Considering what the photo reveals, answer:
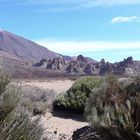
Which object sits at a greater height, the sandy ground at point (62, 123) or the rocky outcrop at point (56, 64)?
the rocky outcrop at point (56, 64)

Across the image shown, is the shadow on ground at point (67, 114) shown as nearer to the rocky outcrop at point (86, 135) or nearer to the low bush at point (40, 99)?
the low bush at point (40, 99)

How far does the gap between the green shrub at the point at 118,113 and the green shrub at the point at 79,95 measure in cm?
551

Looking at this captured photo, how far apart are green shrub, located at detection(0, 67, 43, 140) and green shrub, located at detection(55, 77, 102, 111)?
41.9 ft

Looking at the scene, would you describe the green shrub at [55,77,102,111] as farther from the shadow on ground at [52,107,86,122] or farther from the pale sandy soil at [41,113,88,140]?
the pale sandy soil at [41,113,88,140]

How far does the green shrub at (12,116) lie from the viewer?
6.40m

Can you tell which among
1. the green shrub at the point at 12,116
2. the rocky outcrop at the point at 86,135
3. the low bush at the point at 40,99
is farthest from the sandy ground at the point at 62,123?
the green shrub at the point at 12,116

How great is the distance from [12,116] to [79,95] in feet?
44.8

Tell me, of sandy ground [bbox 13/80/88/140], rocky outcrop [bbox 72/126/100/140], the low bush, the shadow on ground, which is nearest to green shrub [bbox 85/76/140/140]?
rocky outcrop [bbox 72/126/100/140]

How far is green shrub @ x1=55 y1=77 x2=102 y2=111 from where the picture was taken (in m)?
19.8

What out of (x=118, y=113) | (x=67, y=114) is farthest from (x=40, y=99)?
(x=118, y=113)

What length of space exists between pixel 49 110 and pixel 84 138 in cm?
747

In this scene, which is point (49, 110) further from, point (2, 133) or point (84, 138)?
point (2, 133)

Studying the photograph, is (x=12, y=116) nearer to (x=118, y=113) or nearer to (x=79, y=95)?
(x=118, y=113)

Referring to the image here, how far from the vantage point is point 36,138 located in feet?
23.3
